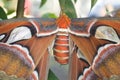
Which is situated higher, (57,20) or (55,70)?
(57,20)

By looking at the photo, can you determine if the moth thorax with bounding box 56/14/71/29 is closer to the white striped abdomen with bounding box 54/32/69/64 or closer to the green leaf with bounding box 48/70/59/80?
the white striped abdomen with bounding box 54/32/69/64

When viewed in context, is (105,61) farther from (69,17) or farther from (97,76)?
(69,17)

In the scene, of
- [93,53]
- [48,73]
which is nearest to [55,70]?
[48,73]

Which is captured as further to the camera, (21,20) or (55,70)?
(55,70)

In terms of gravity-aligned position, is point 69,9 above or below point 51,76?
above

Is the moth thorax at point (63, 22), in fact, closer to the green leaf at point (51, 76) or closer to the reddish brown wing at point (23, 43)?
the reddish brown wing at point (23, 43)
